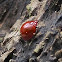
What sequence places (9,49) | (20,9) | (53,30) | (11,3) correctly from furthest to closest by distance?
(11,3), (20,9), (9,49), (53,30)

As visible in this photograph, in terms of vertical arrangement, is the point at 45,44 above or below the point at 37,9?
below

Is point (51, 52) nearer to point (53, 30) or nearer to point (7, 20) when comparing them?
point (53, 30)

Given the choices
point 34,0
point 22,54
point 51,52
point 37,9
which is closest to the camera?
point 51,52

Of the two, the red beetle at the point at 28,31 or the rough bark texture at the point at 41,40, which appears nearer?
the rough bark texture at the point at 41,40

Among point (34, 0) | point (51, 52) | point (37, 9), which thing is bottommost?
point (51, 52)

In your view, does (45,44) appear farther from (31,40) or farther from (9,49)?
(9,49)

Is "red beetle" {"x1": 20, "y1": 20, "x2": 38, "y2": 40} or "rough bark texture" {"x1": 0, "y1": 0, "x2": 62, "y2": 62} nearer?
"rough bark texture" {"x1": 0, "y1": 0, "x2": 62, "y2": 62}

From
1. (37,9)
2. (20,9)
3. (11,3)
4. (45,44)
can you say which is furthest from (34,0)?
(45,44)

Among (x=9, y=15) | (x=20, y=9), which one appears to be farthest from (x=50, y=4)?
(x=9, y=15)

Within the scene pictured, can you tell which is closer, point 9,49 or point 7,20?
point 9,49

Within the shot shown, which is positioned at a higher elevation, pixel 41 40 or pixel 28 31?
pixel 28 31
